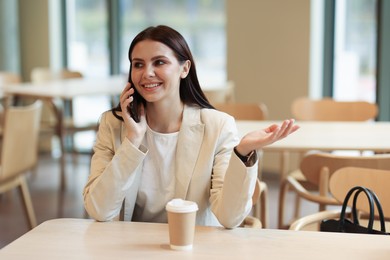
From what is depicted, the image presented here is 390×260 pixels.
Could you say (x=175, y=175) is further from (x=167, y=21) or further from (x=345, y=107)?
(x=167, y=21)

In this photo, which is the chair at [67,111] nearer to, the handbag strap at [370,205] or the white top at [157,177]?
the white top at [157,177]

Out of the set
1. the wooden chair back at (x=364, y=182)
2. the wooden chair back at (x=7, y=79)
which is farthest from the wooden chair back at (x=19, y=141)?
the wooden chair back at (x=7, y=79)

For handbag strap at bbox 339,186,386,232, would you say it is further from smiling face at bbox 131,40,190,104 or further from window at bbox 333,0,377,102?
window at bbox 333,0,377,102

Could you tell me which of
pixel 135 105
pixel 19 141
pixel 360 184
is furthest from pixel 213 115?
pixel 19 141

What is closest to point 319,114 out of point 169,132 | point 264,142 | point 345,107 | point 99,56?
point 345,107

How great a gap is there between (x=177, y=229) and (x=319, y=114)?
283 centimetres

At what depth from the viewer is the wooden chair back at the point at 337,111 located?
14.2 feet

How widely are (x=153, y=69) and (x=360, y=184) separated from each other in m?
0.78

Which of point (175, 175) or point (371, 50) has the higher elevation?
point (371, 50)

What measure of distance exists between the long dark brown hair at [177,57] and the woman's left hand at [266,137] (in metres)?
0.45

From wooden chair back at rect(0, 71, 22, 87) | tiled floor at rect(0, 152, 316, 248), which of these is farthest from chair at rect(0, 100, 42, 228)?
wooden chair back at rect(0, 71, 22, 87)

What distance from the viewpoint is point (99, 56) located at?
711 cm

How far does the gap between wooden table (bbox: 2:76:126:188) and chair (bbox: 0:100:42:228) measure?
49.4 inches

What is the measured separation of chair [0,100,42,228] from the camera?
3.66 metres
